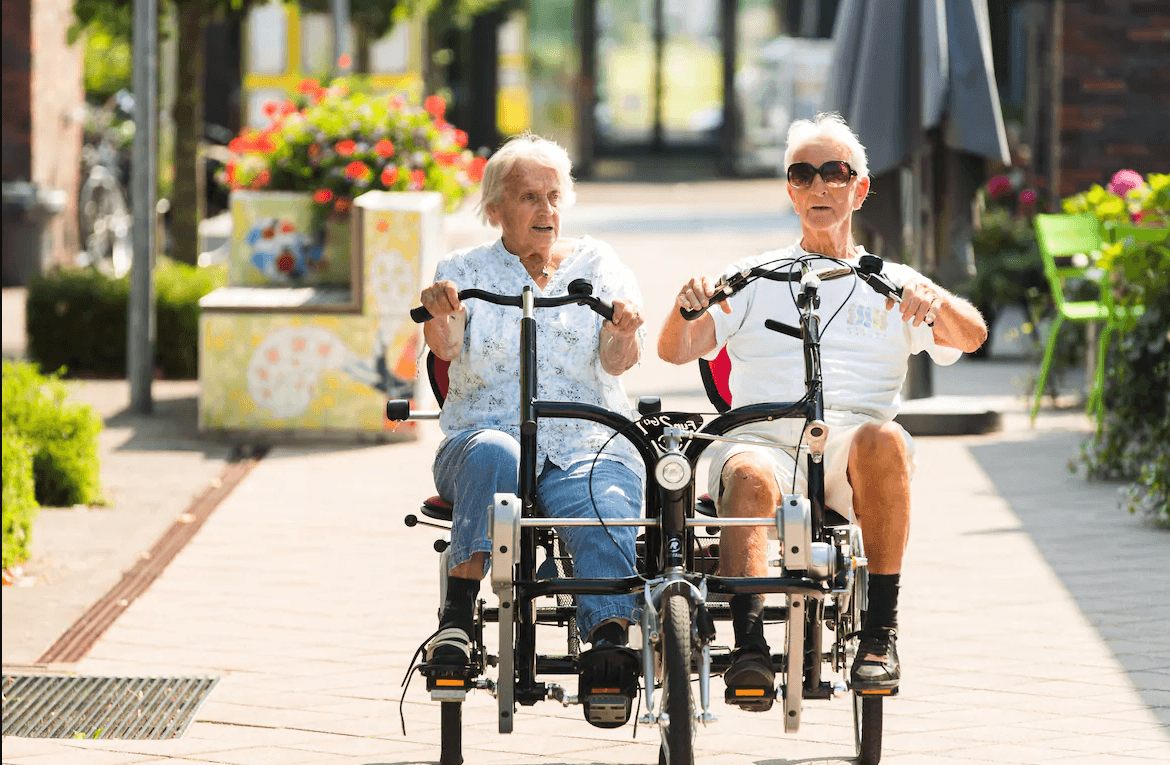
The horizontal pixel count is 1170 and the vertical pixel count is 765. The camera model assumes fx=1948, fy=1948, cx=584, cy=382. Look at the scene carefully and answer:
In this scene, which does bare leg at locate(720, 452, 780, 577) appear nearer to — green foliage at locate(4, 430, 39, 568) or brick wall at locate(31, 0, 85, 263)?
green foliage at locate(4, 430, 39, 568)

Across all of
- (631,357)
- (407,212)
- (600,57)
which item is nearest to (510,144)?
(631,357)

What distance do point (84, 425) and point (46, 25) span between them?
9156 mm

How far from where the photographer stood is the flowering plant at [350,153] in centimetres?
966

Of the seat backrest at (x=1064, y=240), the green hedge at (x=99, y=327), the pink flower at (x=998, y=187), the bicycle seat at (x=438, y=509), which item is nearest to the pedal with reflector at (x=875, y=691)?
the bicycle seat at (x=438, y=509)

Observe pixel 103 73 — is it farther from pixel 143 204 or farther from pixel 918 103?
pixel 918 103

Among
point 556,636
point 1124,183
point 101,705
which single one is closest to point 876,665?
point 556,636

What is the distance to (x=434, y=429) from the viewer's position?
955 centimetres

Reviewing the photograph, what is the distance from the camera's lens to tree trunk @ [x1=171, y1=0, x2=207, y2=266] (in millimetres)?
12570

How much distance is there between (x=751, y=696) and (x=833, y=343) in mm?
946

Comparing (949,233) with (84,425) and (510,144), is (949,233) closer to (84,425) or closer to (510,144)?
(84,425)

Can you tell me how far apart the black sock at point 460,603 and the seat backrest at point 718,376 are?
782 millimetres

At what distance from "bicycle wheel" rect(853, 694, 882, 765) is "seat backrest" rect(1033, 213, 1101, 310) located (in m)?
5.31

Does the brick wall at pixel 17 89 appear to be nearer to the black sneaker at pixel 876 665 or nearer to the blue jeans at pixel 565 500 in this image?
the blue jeans at pixel 565 500

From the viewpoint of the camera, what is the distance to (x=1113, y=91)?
1269 cm
